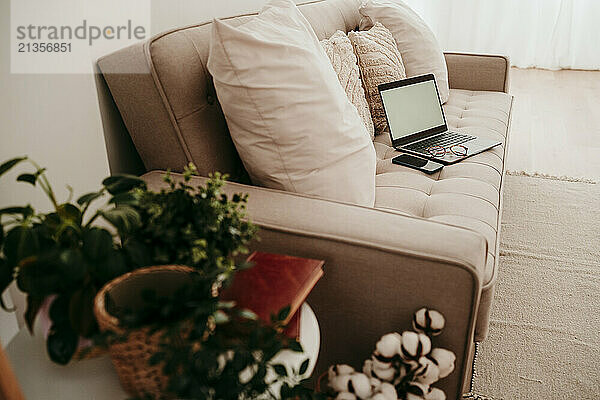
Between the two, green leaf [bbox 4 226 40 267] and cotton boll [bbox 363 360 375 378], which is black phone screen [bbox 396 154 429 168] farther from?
green leaf [bbox 4 226 40 267]

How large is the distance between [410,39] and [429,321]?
157 cm

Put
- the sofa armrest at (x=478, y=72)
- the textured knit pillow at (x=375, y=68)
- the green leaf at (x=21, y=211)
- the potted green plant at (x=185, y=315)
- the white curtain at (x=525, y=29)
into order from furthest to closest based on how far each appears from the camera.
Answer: the white curtain at (x=525, y=29), the sofa armrest at (x=478, y=72), the textured knit pillow at (x=375, y=68), the green leaf at (x=21, y=211), the potted green plant at (x=185, y=315)

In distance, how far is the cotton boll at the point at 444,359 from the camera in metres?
0.96

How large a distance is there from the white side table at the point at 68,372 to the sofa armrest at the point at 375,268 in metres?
0.16

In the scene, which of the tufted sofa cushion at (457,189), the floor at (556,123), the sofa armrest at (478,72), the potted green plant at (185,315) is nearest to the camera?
the potted green plant at (185,315)

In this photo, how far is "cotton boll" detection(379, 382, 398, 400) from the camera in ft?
3.02

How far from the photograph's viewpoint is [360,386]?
3.03ft

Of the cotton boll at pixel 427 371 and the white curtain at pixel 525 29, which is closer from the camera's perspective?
the cotton boll at pixel 427 371

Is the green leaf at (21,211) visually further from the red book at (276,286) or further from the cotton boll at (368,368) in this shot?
the cotton boll at (368,368)

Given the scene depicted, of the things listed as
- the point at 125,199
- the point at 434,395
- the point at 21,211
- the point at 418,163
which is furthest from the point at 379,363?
the point at 418,163

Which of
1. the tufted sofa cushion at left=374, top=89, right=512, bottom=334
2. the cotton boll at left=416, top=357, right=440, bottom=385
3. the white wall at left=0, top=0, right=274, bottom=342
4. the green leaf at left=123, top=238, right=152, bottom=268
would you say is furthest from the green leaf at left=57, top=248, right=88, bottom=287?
the tufted sofa cushion at left=374, top=89, right=512, bottom=334

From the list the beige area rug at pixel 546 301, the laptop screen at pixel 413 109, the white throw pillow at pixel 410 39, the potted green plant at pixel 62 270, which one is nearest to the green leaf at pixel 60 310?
the potted green plant at pixel 62 270

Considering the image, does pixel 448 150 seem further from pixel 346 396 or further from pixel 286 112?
pixel 346 396

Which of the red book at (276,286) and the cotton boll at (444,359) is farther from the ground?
the red book at (276,286)
